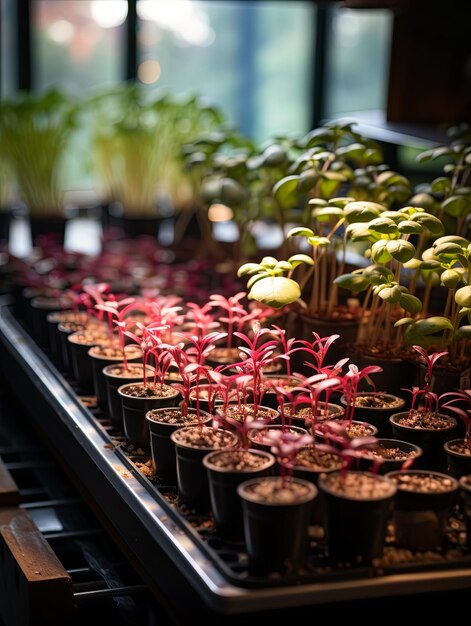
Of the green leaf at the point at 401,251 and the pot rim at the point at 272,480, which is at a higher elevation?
the green leaf at the point at 401,251

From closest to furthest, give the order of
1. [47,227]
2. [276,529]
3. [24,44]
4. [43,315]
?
[276,529], [43,315], [47,227], [24,44]

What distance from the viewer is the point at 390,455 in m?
1.81

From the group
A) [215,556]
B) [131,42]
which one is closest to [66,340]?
[215,556]

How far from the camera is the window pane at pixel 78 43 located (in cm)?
531

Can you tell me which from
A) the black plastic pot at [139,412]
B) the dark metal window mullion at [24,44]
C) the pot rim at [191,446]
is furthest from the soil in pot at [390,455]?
the dark metal window mullion at [24,44]

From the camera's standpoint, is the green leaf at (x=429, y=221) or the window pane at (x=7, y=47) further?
the window pane at (x=7, y=47)

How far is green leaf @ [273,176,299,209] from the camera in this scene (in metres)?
2.46

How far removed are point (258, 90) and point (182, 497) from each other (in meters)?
4.64

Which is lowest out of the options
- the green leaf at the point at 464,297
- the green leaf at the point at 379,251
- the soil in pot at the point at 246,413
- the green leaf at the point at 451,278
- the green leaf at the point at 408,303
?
the soil in pot at the point at 246,413

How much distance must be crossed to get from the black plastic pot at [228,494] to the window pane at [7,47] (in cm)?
412

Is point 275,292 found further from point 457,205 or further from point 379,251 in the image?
point 457,205

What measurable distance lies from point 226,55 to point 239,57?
0.08m

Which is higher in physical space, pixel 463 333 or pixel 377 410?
pixel 463 333

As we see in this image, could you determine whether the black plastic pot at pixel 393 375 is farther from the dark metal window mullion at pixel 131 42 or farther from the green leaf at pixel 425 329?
the dark metal window mullion at pixel 131 42
